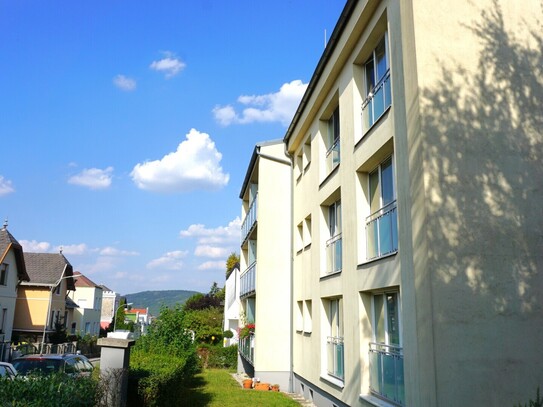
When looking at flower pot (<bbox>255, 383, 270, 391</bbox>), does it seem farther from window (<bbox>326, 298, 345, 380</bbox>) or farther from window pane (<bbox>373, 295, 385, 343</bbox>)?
window pane (<bbox>373, 295, 385, 343</bbox>)

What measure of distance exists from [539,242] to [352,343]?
14.1 feet

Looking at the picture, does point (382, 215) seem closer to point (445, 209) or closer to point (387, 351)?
point (445, 209)

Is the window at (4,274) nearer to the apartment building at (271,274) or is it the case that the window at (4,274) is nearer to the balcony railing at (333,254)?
the apartment building at (271,274)

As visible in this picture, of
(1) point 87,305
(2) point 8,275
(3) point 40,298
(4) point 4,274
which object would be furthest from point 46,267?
(1) point 87,305

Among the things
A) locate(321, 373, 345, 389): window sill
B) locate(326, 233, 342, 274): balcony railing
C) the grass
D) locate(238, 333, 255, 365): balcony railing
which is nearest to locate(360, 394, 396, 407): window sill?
locate(321, 373, 345, 389): window sill

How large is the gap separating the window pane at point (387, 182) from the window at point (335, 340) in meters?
4.14

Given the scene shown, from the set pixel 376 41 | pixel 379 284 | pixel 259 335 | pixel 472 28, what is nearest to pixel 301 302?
pixel 259 335

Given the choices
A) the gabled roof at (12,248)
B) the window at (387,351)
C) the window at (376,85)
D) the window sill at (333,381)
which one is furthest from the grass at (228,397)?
the gabled roof at (12,248)

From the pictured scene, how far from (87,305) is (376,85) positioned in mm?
64536

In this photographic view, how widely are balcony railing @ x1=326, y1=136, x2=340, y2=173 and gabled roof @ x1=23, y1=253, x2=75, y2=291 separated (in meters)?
34.3

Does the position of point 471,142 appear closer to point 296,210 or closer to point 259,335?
point 296,210

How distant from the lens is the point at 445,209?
7324 millimetres

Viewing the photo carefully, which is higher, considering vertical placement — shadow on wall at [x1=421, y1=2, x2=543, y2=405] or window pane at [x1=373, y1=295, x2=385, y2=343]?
shadow on wall at [x1=421, y1=2, x2=543, y2=405]

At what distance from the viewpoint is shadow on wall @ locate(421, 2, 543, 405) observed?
7.06 metres
